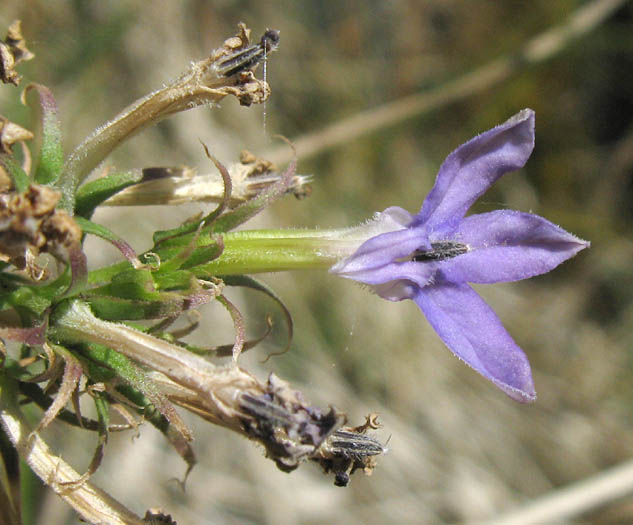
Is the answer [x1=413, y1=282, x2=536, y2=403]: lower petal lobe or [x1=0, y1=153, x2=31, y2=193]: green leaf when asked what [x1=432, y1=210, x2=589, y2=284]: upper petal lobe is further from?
[x1=0, y1=153, x2=31, y2=193]: green leaf

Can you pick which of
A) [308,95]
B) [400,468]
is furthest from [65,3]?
[400,468]

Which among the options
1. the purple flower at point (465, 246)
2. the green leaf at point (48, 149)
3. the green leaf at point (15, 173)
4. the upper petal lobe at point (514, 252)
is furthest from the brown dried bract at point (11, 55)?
the upper petal lobe at point (514, 252)

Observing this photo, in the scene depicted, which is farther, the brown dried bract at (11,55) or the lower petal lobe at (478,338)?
the brown dried bract at (11,55)

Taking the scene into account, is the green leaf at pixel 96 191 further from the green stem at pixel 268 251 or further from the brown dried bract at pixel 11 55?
the brown dried bract at pixel 11 55

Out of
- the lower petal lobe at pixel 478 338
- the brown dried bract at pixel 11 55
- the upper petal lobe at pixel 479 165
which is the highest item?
the brown dried bract at pixel 11 55

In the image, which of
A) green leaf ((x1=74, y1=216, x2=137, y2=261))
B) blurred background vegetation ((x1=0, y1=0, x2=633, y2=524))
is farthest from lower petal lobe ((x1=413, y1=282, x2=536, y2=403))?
blurred background vegetation ((x1=0, y1=0, x2=633, y2=524))

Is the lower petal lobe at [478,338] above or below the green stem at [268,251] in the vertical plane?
below

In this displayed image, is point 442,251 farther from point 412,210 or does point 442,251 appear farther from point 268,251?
point 412,210
